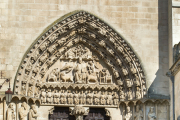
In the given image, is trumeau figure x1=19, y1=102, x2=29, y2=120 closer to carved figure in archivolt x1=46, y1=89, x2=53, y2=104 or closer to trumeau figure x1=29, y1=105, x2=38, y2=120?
trumeau figure x1=29, y1=105, x2=38, y2=120

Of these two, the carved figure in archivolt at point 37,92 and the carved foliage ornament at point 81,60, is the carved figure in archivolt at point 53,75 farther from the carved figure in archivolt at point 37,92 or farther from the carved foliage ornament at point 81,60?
the carved figure in archivolt at point 37,92

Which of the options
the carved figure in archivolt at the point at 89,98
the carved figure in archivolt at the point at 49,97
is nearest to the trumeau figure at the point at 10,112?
the carved figure in archivolt at the point at 49,97

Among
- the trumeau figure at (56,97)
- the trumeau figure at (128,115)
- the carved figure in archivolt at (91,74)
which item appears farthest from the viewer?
the carved figure in archivolt at (91,74)

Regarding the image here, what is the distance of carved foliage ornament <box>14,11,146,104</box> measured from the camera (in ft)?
56.7

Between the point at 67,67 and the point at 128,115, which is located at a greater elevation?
the point at 67,67

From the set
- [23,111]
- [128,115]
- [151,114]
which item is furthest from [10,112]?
[151,114]

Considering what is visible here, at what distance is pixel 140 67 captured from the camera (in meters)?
17.4

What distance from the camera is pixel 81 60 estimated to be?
18.0 meters

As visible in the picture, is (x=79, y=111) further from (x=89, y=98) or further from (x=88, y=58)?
(x=88, y=58)

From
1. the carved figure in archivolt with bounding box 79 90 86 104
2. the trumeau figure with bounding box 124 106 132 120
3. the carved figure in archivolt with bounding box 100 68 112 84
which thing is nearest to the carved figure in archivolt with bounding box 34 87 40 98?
the carved figure in archivolt with bounding box 79 90 86 104

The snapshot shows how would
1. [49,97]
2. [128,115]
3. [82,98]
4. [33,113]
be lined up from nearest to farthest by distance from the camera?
[33,113] → [128,115] → [49,97] → [82,98]

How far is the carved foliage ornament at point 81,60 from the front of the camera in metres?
17.3

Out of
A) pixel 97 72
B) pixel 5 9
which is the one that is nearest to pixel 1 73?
pixel 5 9

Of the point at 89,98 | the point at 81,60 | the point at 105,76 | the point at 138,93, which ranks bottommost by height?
the point at 89,98
